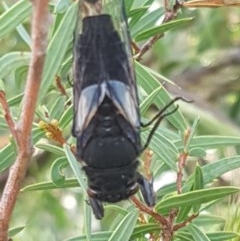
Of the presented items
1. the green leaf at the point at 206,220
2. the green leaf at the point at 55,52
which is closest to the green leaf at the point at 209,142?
the green leaf at the point at 206,220

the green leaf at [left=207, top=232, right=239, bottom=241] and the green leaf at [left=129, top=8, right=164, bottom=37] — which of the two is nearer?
the green leaf at [left=207, top=232, right=239, bottom=241]

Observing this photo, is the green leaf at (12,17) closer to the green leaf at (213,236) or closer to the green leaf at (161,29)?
the green leaf at (161,29)

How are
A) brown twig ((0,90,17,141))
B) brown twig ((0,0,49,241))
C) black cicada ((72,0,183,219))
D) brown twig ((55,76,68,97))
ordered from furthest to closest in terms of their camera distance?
brown twig ((55,76,68,97)) < black cicada ((72,0,183,219)) < brown twig ((0,90,17,141)) < brown twig ((0,0,49,241))

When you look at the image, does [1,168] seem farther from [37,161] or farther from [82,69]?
[37,161]

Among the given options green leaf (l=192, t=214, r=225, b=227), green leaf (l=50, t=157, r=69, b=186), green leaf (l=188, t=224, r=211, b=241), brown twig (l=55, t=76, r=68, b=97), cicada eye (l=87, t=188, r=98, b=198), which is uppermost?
brown twig (l=55, t=76, r=68, b=97)

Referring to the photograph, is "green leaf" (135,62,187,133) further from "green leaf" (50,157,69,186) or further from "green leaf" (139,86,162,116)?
"green leaf" (50,157,69,186)

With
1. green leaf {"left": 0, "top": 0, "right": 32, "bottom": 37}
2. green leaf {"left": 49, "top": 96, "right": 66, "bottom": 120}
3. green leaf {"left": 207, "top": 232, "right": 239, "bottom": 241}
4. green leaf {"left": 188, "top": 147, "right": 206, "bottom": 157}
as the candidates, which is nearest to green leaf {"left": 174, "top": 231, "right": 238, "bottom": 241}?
green leaf {"left": 207, "top": 232, "right": 239, "bottom": 241}
